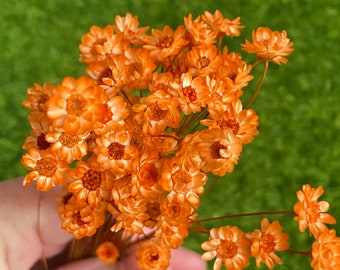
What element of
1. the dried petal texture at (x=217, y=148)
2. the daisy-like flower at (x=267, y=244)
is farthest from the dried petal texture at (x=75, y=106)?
the daisy-like flower at (x=267, y=244)

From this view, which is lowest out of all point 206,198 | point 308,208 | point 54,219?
point 206,198

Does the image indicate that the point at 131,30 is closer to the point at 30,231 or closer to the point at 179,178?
the point at 179,178

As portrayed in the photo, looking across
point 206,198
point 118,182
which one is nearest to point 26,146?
point 118,182

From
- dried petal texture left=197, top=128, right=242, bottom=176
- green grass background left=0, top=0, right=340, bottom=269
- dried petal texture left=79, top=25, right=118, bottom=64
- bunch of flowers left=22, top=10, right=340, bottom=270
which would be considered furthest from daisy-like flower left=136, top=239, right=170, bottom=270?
green grass background left=0, top=0, right=340, bottom=269

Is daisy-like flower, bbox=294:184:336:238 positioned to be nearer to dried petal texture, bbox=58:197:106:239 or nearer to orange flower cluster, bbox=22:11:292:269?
orange flower cluster, bbox=22:11:292:269

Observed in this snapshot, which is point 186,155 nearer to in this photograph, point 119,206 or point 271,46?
point 119,206

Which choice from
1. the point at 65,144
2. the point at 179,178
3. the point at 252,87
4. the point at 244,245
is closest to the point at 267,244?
the point at 244,245
